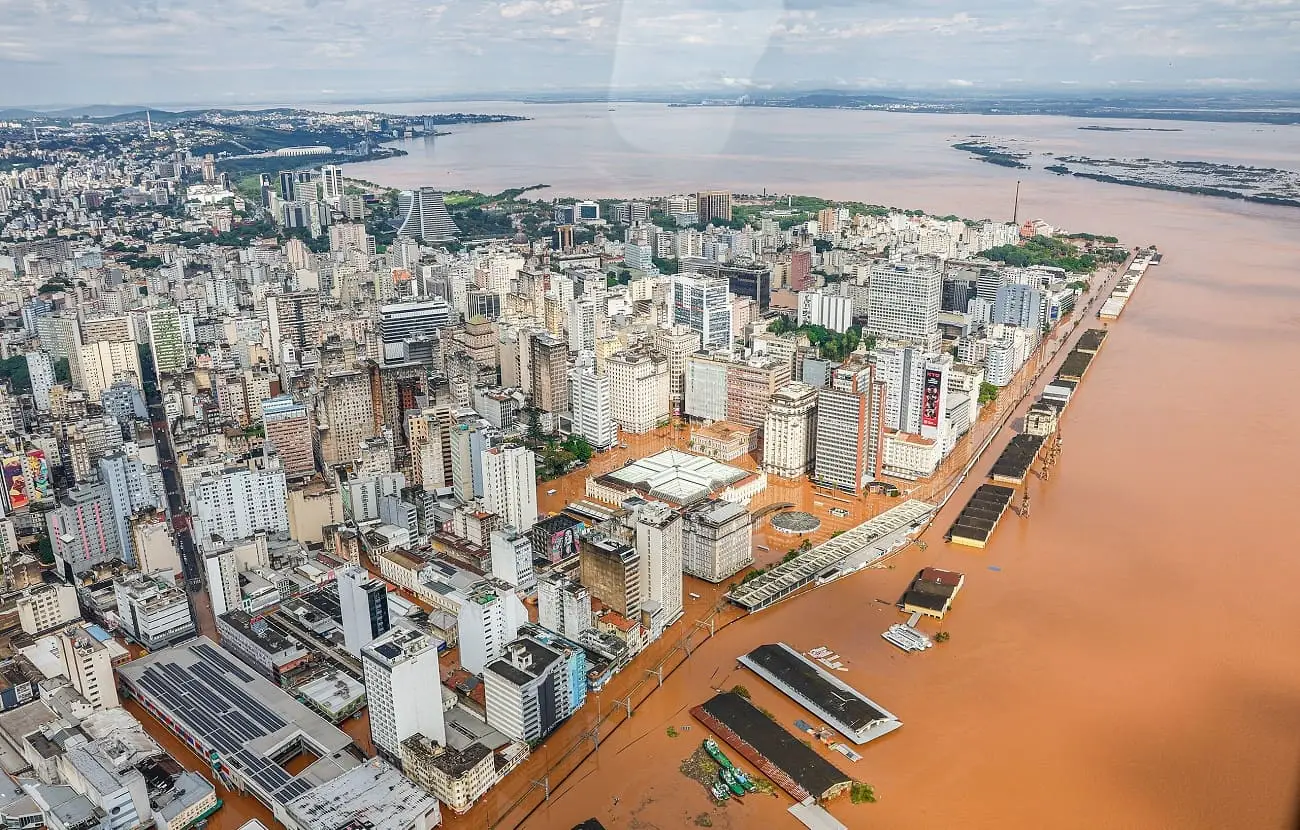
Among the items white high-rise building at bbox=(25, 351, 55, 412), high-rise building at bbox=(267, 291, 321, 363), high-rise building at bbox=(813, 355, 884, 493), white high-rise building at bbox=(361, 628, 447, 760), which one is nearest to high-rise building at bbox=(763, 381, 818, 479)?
high-rise building at bbox=(813, 355, 884, 493)

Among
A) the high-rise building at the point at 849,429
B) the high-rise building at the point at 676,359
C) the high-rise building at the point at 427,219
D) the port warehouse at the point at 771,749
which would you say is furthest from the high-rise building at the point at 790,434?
the high-rise building at the point at 427,219

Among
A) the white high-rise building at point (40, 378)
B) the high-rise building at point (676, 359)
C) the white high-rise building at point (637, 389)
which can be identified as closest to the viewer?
the white high-rise building at point (637, 389)

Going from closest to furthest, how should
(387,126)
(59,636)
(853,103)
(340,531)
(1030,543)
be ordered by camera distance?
(59,636) < (340,531) < (1030,543) < (853,103) < (387,126)

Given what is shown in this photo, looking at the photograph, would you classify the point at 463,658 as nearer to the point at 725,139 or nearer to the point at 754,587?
Result: the point at 754,587

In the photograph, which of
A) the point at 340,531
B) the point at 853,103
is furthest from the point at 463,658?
the point at 853,103

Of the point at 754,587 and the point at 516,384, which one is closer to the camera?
the point at 754,587

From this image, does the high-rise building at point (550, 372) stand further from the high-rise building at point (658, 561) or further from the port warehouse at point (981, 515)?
the port warehouse at point (981, 515)
